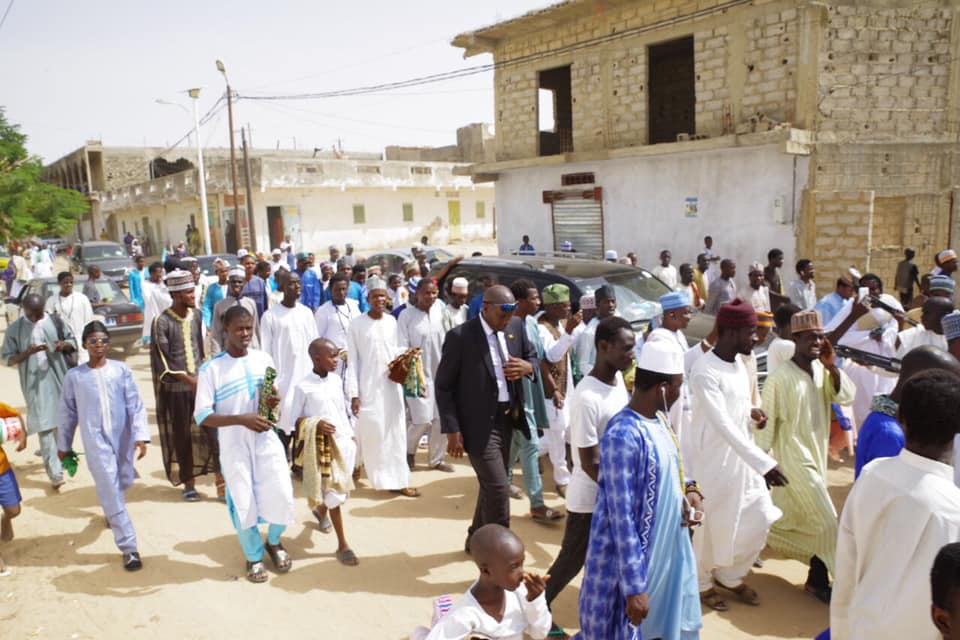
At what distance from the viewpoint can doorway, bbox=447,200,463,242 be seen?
122 ft

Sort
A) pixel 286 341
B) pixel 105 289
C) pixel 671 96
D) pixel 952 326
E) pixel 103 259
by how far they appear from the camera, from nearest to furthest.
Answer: pixel 952 326, pixel 286 341, pixel 105 289, pixel 671 96, pixel 103 259

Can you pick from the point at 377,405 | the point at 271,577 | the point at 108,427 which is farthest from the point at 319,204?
the point at 271,577

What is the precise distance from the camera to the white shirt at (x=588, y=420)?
138 inches

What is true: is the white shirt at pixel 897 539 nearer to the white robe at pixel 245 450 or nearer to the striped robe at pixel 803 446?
the striped robe at pixel 803 446

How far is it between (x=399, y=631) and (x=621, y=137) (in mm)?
14101

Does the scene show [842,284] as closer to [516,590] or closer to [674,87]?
[516,590]

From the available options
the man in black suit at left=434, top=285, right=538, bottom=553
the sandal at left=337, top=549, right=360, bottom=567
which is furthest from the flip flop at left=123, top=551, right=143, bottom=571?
the man in black suit at left=434, top=285, right=538, bottom=553

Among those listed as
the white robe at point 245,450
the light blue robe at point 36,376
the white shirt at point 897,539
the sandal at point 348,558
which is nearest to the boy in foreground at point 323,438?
the sandal at point 348,558

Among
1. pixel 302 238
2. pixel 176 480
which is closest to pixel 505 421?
pixel 176 480

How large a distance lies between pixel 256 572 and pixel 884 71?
1362cm

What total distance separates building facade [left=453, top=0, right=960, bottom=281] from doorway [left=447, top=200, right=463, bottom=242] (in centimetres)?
2018

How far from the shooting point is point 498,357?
461cm

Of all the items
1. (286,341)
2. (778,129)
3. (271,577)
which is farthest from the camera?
(778,129)

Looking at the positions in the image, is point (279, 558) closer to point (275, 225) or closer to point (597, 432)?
point (597, 432)
